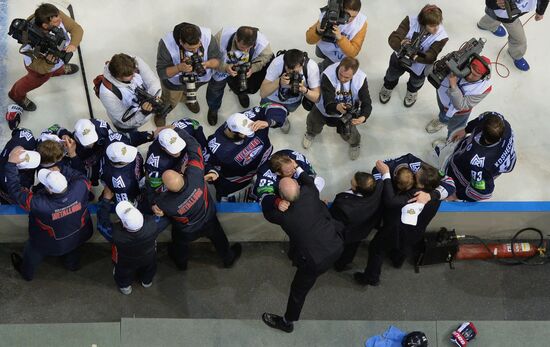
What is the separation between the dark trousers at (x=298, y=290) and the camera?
4.34 meters

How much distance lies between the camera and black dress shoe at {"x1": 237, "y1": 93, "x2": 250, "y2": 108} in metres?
5.59

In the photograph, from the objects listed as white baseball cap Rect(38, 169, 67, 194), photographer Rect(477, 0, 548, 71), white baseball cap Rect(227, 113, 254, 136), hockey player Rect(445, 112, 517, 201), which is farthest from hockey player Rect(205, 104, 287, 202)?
photographer Rect(477, 0, 548, 71)

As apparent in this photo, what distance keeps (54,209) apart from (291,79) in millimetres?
2003

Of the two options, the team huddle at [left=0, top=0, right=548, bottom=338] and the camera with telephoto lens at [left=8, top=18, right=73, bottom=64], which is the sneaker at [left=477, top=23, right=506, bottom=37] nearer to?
the team huddle at [left=0, top=0, right=548, bottom=338]

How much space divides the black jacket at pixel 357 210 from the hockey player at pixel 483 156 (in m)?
0.76

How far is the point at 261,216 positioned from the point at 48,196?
161 centimetres

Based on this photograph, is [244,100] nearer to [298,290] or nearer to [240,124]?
[240,124]

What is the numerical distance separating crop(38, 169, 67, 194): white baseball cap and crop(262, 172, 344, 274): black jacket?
1.41 meters

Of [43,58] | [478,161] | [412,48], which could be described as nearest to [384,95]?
[412,48]

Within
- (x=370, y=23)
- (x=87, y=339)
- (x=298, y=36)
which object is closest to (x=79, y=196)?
(x=87, y=339)

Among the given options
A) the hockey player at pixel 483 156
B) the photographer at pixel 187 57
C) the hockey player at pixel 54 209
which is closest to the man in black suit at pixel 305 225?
the hockey player at pixel 483 156

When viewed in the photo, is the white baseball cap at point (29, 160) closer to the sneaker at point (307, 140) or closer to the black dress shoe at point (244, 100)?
the black dress shoe at point (244, 100)

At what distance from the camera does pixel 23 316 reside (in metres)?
4.74

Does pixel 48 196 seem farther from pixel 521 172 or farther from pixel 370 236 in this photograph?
pixel 521 172
